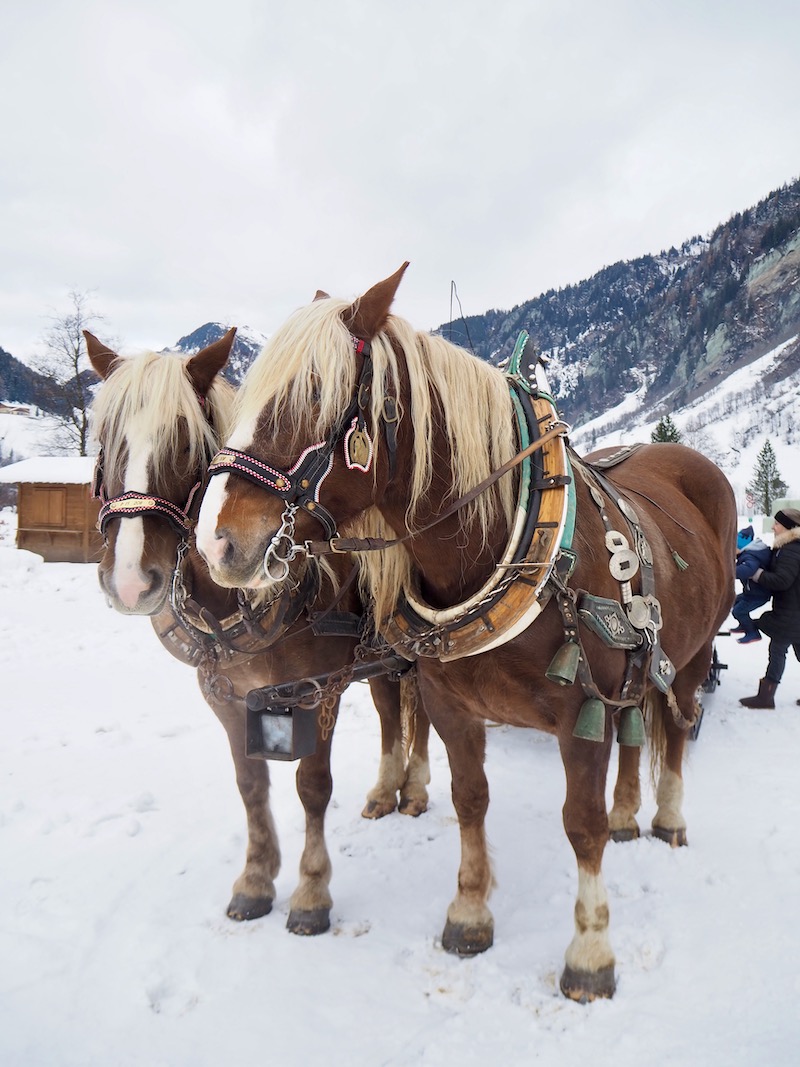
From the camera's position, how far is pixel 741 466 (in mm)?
58688

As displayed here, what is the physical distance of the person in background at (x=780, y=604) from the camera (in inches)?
194

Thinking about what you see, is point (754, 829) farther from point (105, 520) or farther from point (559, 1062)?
point (105, 520)

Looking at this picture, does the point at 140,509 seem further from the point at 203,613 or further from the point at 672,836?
the point at 672,836

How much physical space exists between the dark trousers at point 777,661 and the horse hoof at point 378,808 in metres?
3.47

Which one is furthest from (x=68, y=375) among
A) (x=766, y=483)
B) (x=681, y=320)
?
(x=681, y=320)

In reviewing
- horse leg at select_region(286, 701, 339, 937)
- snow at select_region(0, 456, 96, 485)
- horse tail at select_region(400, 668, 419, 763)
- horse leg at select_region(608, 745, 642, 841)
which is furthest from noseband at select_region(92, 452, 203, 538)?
snow at select_region(0, 456, 96, 485)

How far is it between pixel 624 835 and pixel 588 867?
1102 mm

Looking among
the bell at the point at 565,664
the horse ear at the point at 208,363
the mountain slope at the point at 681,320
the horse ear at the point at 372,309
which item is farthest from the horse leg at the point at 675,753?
the mountain slope at the point at 681,320

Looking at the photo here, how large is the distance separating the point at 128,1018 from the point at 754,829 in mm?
2886

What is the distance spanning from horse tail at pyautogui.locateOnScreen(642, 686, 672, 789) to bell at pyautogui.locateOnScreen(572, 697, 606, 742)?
1437 millimetres

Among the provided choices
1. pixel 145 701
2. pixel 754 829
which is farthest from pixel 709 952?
pixel 145 701

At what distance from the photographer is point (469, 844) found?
2.39 m

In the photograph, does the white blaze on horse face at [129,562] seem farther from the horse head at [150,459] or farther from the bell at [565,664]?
the bell at [565,664]

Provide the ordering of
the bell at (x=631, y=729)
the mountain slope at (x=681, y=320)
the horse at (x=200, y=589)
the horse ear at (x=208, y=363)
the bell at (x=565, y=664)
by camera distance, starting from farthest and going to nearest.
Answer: the mountain slope at (x=681, y=320)
the horse ear at (x=208, y=363)
the bell at (x=631, y=729)
the horse at (x=200, y=589)
the bell at (x=565, y=664)
